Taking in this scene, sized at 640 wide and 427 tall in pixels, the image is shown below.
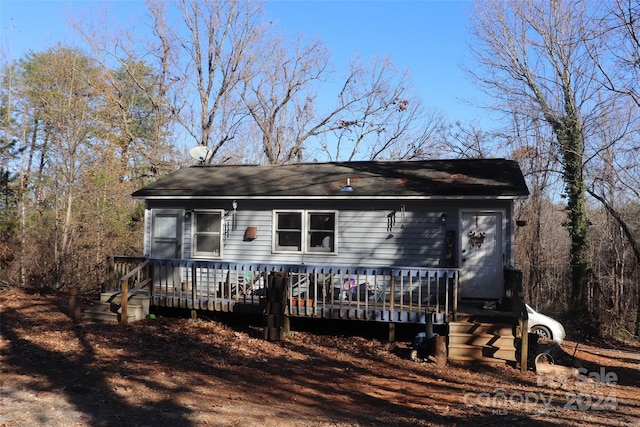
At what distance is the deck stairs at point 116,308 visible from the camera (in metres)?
10.6

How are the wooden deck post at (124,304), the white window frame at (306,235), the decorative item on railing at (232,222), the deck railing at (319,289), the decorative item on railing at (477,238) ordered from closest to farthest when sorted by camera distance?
the deck railing at (319,289) < the wooden deck post at (124,304) < the decorative item on railing at (477,238) < the white window frame at (306,235) < the decorative item on railing at (232,222)

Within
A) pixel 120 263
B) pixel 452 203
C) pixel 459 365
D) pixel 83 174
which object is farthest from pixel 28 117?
pixel 459 365

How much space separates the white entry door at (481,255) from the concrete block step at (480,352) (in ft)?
7.08

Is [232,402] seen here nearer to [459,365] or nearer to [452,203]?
[459,365]

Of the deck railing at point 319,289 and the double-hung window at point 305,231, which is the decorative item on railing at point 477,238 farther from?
the double-hung window at point 305,231

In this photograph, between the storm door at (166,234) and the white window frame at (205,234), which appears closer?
the white window frame at (205,234)

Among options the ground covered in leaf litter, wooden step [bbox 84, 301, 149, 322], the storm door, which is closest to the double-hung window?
the ground covered in leaf litter

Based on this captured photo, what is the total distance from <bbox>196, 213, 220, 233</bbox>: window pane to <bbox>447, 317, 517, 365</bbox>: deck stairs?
626 cm

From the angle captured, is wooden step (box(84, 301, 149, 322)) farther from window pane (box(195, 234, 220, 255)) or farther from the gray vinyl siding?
the gray vinyl siding

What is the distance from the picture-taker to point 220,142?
25281 millimetres

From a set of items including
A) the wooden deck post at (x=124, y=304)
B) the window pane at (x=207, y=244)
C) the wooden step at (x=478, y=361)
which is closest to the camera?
the wooden step at (x=478, y=361)

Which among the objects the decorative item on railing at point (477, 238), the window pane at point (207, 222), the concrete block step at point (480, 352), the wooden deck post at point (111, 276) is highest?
the window pane at point (207, 222)

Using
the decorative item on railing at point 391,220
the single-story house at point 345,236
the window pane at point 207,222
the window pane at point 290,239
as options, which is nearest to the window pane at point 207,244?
the single-story house at point 345,236

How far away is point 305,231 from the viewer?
11688 mm
